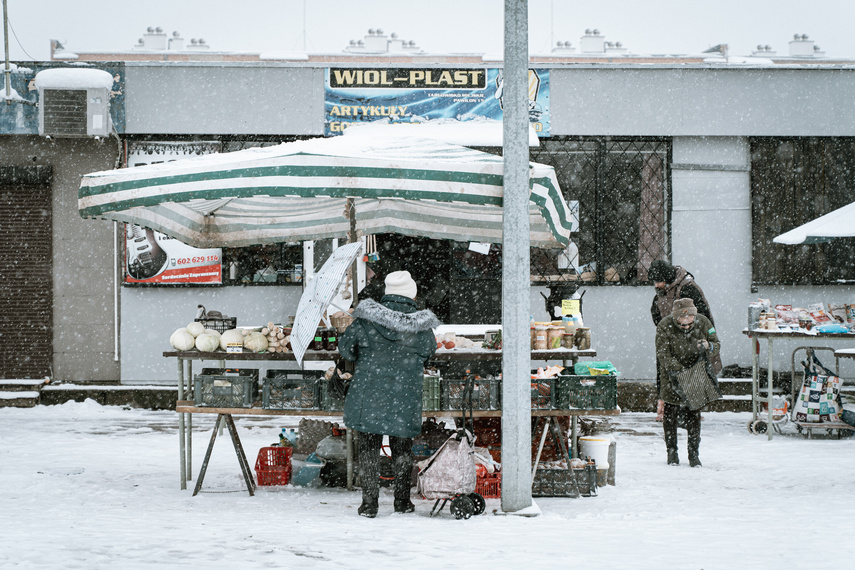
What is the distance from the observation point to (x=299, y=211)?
9250 mm

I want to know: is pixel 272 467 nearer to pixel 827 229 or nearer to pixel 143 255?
pixel 143 255

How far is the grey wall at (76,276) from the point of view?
13031mm

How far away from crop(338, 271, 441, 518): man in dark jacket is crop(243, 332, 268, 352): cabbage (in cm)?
104

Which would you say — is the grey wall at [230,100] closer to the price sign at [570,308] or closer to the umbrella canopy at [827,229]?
the price sign at [570,308]

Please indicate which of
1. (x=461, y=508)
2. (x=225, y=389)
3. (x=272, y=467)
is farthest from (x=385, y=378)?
(x=272, y=467)

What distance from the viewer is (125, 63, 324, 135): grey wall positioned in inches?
507

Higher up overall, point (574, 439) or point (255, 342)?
point (255, 342)

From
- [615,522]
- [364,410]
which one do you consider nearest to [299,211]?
[364,410]

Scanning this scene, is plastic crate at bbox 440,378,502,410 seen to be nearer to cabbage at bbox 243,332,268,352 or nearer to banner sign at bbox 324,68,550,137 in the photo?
cabbage at bbox 243,332,268,352

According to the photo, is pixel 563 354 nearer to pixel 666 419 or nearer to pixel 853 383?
pixel 666 419

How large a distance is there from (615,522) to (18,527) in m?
4.16

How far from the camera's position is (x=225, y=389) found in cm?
739

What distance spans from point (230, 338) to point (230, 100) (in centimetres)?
642

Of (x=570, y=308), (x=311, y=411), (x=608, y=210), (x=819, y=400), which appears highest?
(x=608, y=210)
